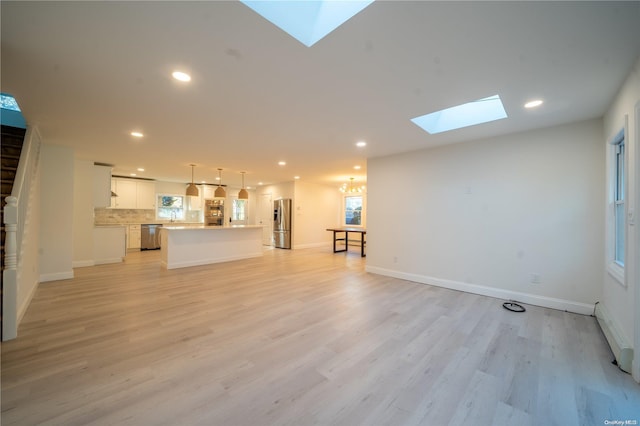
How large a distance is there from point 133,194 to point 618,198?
11326 mm

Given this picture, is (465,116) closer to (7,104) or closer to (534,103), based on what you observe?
(534,103)

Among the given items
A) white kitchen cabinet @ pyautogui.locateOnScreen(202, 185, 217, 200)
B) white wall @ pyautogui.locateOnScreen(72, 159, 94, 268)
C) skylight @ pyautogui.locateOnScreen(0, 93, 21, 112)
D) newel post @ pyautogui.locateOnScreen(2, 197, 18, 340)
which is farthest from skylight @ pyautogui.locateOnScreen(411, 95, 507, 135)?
white kitchen cabinet @ pyautogui.locateOnScreen(202, 185, 217, 200)

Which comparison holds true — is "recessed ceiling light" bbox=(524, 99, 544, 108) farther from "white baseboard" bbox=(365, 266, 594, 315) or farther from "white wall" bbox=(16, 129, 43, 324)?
"white wall" bbox=(16, 129, 43, 324)

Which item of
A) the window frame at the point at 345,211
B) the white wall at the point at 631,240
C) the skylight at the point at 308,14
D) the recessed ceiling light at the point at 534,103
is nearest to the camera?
the skylight at the point at 308,14

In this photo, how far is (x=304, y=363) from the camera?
82.7 inches

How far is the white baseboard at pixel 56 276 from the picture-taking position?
452 cm

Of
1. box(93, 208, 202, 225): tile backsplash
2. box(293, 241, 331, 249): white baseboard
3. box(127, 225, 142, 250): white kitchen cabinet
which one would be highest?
box(93, 208, 202, 225): tile backsplash

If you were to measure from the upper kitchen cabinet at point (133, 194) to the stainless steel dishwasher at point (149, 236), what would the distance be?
0.74 meters

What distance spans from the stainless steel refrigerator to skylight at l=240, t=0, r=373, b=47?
24.3ft

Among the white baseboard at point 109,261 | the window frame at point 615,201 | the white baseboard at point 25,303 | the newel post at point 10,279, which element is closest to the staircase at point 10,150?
the newel post at point 10,279

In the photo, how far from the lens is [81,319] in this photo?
2.92 meters

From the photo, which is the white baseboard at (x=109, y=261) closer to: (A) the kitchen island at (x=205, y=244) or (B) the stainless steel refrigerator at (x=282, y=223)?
(A) the kitchen island at (x=205, y=244)

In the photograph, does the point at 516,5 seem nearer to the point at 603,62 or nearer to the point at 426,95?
the point at 426,95

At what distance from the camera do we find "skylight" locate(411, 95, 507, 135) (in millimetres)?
3232
